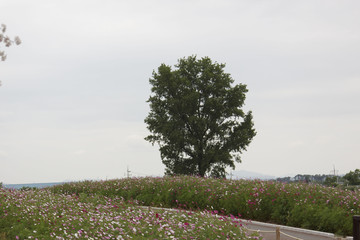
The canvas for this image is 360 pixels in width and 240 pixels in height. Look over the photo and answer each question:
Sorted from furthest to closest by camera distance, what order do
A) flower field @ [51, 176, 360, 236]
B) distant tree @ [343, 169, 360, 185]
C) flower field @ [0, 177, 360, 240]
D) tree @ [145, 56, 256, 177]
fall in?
distant tree @ [343, 169, 360, 185], tree @ [145, 56, 256, 177], flower field @ [51, 176, 360, 236], flower field @ [0, 177, 360, 240]

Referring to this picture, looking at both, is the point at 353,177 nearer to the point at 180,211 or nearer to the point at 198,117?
the point at 198,117

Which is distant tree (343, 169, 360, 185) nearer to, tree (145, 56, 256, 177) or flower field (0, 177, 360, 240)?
tree (145, 56, 256, 177)

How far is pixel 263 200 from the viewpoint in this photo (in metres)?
15.5

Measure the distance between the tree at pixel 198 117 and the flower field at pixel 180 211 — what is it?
9.51 meters

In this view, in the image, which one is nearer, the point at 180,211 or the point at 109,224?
the point at 109,224

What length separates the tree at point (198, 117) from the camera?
3017 centimetres

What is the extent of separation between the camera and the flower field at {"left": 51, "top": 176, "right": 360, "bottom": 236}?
→ 1362 cm

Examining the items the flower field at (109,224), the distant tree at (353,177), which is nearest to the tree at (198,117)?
the flower field at (109,224)

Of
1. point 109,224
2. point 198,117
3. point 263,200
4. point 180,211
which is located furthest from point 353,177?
point 109,224

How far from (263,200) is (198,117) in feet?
48.3

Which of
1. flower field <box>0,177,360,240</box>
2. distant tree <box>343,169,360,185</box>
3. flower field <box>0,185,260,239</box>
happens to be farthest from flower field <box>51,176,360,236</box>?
distant tree <box>343,169,360,185</box>

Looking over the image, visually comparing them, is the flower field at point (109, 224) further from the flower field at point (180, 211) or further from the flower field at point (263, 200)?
the flower field at point (263, 200)

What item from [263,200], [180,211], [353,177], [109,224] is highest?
[353,177]

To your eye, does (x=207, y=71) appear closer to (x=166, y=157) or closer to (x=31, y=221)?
(x=166, y=157)
